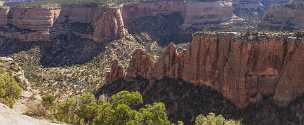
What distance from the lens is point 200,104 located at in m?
113

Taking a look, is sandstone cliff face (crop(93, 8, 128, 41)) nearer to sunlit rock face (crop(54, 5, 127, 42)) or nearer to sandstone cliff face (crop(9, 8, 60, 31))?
sunlit rock face (crop(54, 5, 127, 42))

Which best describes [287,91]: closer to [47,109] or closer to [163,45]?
[47,109]

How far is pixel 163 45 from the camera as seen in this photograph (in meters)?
196

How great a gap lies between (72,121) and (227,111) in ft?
82.9

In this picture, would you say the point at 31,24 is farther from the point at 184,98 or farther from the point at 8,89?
the point at 8,89

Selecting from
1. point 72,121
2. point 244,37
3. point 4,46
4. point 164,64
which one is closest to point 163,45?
point 4,46

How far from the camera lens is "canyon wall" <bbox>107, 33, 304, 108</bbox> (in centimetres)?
10462

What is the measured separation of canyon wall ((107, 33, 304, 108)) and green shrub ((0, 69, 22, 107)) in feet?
94.3

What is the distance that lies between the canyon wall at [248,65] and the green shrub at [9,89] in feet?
94.3

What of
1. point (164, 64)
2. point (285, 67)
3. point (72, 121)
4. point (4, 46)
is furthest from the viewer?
point (4, 46)

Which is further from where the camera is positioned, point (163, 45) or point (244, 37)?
point (163, 45)

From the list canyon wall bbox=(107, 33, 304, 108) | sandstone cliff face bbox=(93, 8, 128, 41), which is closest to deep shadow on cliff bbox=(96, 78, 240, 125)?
canyon wall bbox=(107, 33, 304, 108)

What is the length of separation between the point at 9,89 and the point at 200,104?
99.5 ft

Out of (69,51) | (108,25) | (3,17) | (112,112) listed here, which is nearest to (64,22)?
(69,51)
